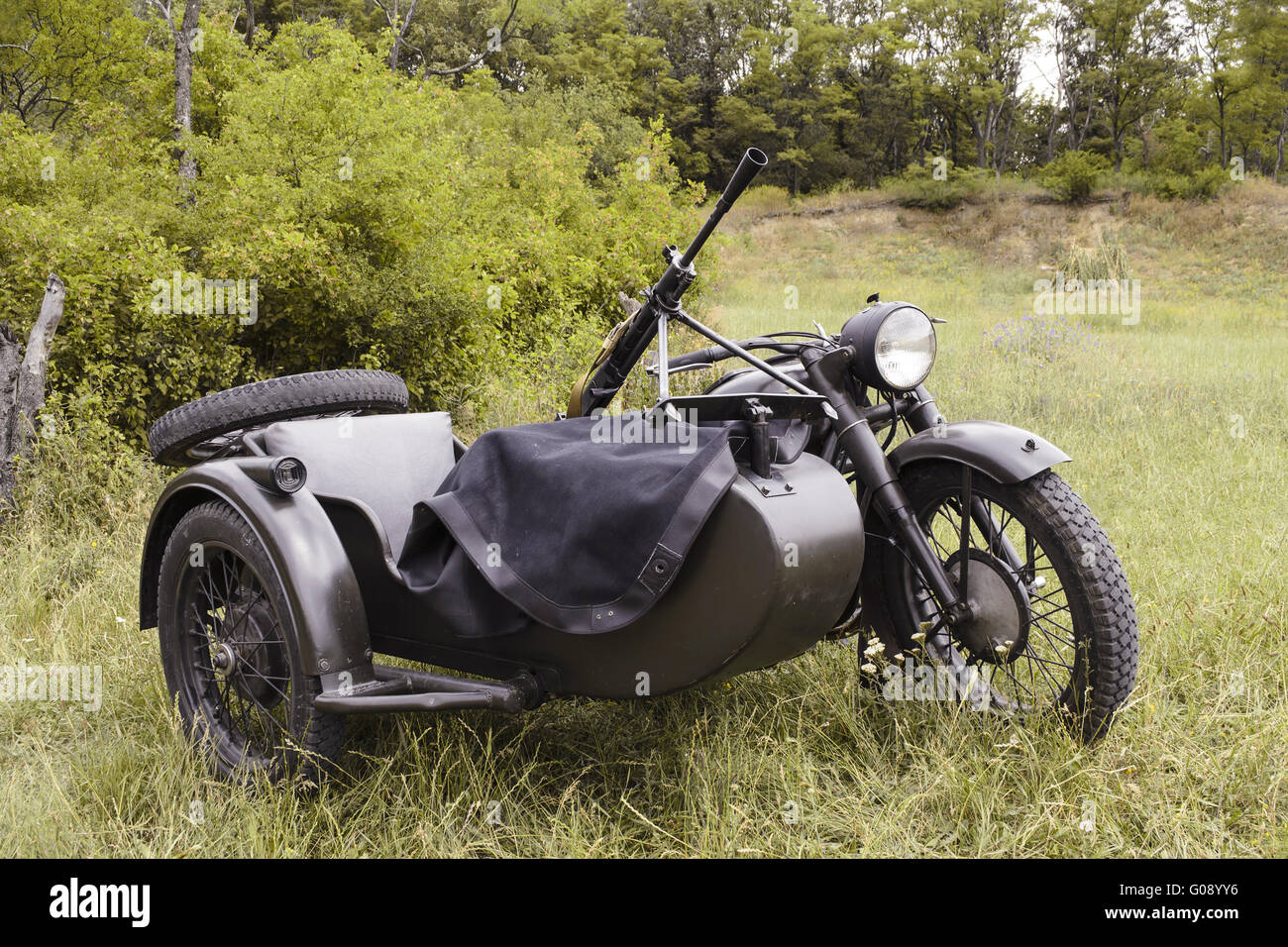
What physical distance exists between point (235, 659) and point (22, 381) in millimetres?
3296

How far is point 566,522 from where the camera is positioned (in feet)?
7.36

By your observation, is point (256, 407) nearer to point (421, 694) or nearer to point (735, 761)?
point (421, 694)

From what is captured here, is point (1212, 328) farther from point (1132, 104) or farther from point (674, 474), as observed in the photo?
point (1132, 104)

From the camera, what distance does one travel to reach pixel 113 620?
384 centimetres

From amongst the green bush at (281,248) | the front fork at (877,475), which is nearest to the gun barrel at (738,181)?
the front fork at (877,475)

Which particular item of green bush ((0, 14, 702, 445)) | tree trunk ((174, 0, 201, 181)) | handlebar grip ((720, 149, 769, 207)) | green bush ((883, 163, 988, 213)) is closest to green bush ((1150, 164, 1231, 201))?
green bush ((883, 163, 988, 213))

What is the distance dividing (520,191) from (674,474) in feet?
35.5

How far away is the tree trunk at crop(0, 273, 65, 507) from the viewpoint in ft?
16.1

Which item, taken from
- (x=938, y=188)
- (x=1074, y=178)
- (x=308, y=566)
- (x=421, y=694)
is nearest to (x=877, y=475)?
(x=421, y=694)

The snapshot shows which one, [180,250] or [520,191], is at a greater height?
[520,191]

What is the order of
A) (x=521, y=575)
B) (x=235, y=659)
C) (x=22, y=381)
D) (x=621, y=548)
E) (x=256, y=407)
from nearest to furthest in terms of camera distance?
(x=621, y=548) → (x=521, y=575) → (x=235, y=659) → (x=256, y=407) → (x=22, y=381)
